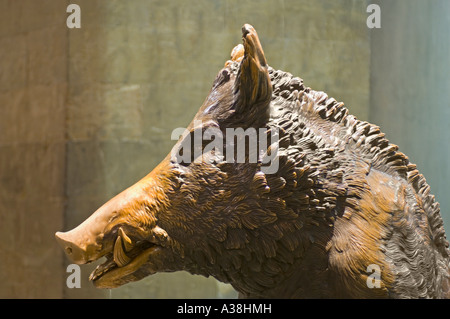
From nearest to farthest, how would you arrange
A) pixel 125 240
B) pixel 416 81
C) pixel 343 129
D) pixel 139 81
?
pixel 125 240 → pixel 343 129 → pixel 139 81 → pixel 416 81

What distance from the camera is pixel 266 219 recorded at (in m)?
1.71

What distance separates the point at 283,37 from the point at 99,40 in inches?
42.1

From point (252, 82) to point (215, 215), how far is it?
15.8 inches

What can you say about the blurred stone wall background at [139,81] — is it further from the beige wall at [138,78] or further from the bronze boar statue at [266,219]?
the bronze boar statue at [266,219]

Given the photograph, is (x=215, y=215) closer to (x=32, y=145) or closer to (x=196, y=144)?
(x=196, y=144)

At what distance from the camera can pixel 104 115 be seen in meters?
3.42

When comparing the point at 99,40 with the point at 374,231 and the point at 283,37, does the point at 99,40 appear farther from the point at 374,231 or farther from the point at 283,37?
the point at 374,231

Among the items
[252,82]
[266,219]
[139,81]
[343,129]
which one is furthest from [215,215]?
[139,81]

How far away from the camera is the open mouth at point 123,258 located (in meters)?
1.69

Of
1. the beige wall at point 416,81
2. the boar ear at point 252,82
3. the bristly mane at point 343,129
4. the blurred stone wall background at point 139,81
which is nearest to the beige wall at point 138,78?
the blurred stone wall background at point 139,81

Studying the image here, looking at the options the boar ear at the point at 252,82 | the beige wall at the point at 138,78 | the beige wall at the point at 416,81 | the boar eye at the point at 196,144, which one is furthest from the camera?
the beige wall at the point at 416,81

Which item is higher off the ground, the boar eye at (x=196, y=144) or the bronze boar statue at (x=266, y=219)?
A: the boar eye at (x=196, y=144)

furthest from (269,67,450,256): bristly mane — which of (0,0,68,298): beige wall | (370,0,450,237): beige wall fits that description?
(0,0,68,298): beige wall
